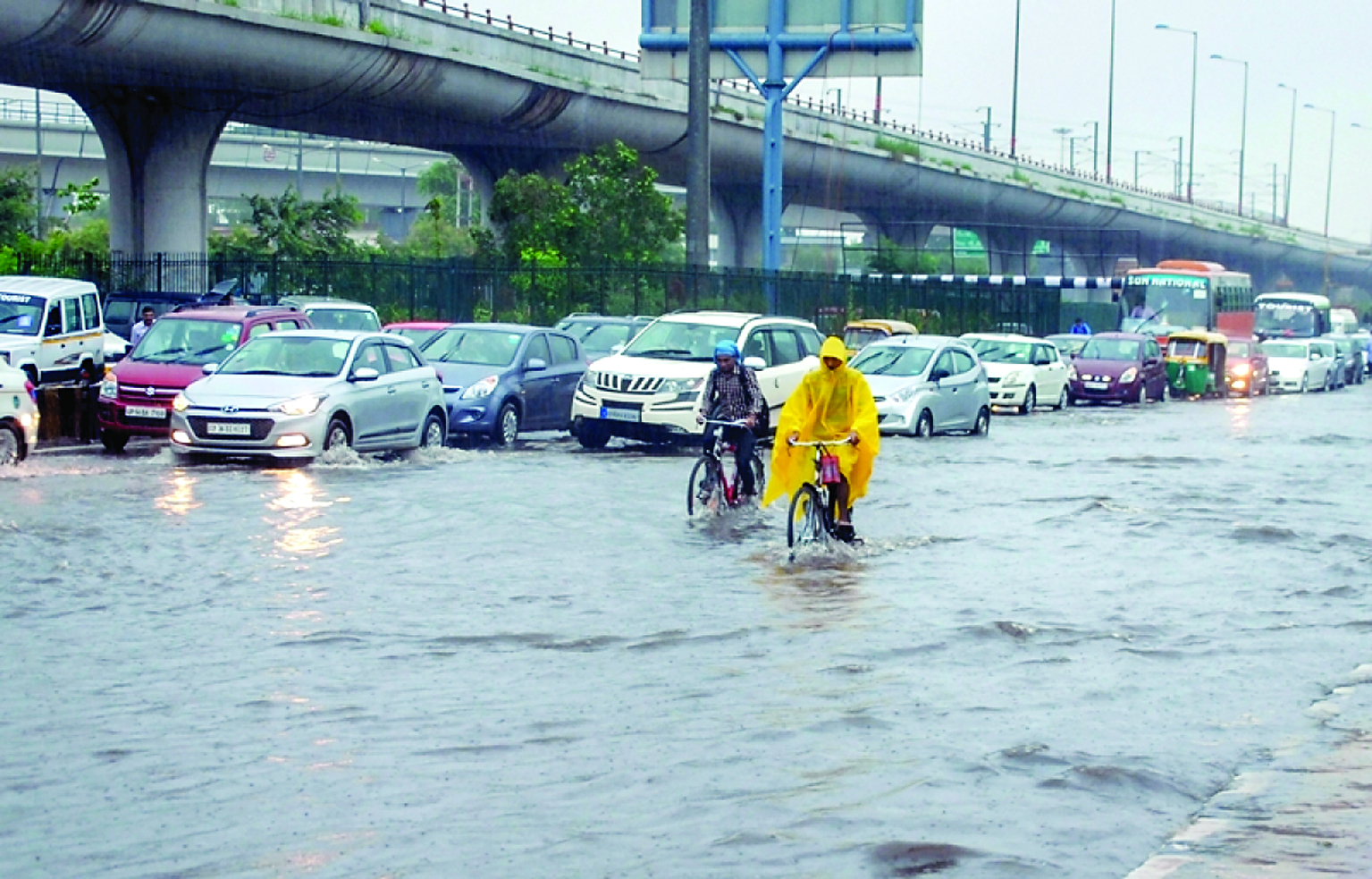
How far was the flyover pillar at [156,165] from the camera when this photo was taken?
147 feet

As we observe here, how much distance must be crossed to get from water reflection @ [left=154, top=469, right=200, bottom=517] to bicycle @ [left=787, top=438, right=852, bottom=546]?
210 inches

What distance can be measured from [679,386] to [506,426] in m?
2.40

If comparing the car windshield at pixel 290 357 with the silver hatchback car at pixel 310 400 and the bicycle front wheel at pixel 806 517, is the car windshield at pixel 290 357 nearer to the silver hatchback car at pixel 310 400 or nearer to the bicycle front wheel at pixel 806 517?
the silver hatchback car at pixel 310 400

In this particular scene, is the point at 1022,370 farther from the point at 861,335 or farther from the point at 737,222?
the point at 737,222

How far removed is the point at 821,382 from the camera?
15.6m

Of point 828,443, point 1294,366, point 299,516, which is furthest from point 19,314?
point 1294,366

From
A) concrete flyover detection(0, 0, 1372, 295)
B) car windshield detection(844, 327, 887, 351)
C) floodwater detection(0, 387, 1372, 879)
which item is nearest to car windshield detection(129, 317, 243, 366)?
floodwater detection(0, 387, 1372, 879)

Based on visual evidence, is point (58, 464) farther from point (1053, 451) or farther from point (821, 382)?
point (1053, 451)

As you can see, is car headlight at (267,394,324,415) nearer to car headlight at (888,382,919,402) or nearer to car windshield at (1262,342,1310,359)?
car headlight at (888,382,919,402)

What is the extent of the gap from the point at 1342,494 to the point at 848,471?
32.0 feet

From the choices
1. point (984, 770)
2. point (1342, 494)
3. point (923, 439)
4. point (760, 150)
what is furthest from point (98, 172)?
point (984, 770)

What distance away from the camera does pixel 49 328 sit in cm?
2655

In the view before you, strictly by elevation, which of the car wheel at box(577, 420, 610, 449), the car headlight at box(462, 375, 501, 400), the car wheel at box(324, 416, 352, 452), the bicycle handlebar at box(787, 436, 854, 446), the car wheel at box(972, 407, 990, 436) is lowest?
the car wheel at box(972, 407, 990, 436)

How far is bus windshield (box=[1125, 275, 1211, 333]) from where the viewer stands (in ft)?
207
